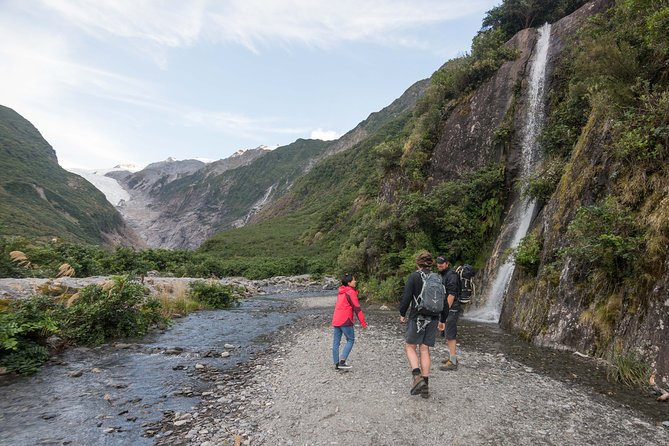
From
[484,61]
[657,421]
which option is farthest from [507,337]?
[484,61]

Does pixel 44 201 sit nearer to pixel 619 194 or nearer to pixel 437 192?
pixel 437 192

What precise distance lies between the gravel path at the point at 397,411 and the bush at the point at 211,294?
596 inches

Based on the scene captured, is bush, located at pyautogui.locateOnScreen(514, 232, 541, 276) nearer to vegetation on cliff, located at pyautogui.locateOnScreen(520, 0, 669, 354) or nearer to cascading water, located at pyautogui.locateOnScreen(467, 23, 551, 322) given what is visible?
vegetation on cliff, located at pyautogui.locateOnScreen(520, 0, 669, 354)

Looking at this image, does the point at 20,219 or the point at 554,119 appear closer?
the point at 554,119

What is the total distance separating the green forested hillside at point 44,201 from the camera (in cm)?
7414

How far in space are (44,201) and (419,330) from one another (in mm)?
122004

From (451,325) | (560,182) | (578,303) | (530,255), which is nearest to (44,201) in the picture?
(530,255)

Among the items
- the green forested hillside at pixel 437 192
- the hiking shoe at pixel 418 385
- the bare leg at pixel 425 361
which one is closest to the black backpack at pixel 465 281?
the bare leg at pixel 425 361

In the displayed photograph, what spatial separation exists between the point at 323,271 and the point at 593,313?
165ft

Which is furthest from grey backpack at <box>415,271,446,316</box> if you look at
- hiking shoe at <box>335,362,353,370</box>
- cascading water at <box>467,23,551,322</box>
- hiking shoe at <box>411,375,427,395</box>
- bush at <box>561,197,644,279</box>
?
cascading water at <box>467,23,551,322</box>

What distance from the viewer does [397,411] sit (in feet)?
23.0

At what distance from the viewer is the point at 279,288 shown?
4466 cm

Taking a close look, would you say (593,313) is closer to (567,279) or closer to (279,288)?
(567,279)

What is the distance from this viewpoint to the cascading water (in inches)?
745
